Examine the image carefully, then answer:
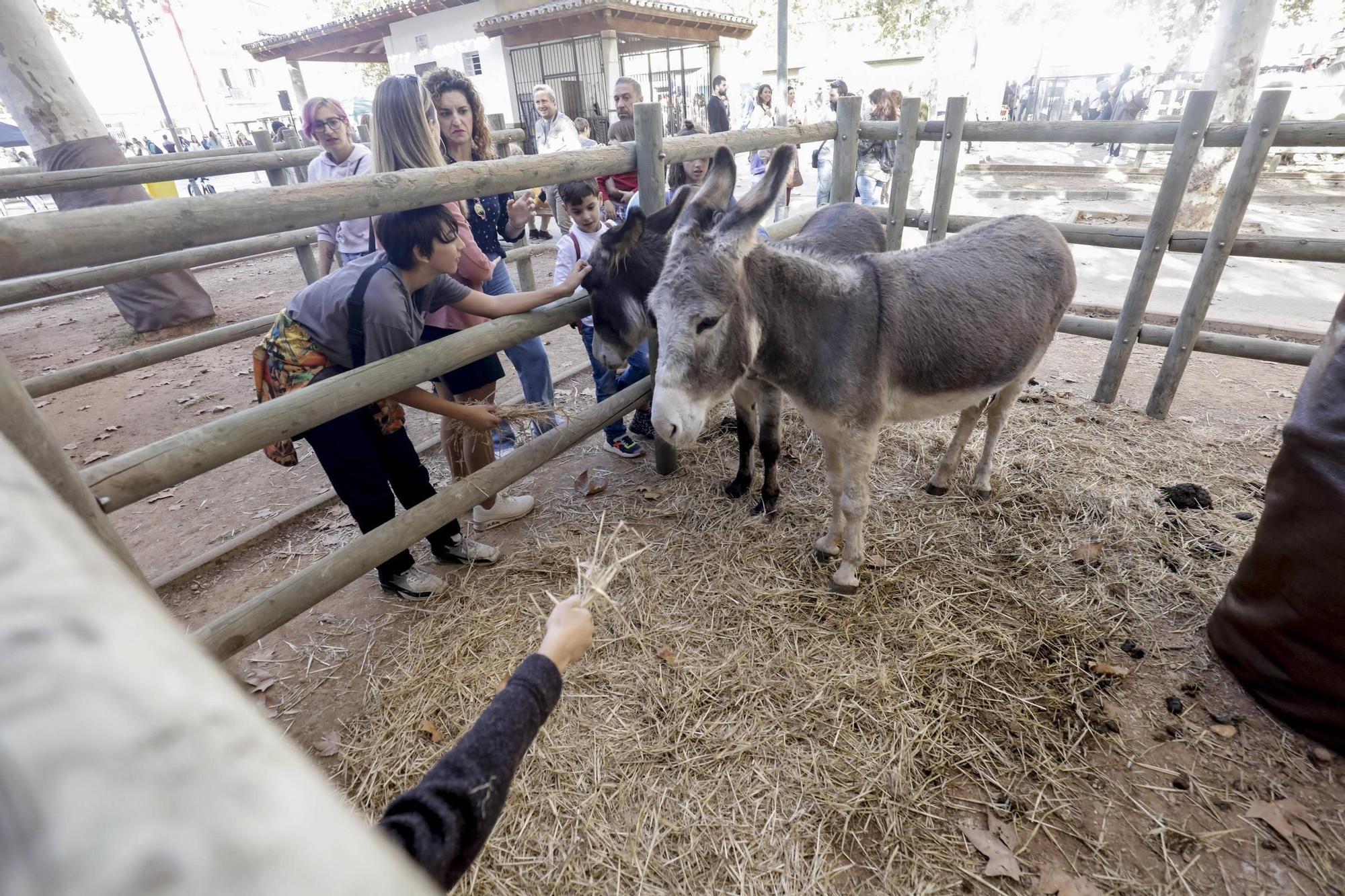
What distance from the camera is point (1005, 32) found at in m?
21.4

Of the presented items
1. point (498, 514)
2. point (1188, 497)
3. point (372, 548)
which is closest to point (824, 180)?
point (1188, 497)

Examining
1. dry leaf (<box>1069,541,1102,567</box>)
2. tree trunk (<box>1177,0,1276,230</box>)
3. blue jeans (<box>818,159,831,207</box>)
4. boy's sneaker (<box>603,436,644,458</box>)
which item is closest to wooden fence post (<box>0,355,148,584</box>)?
boy's sneaker (<box>603,436,644,458</box>)

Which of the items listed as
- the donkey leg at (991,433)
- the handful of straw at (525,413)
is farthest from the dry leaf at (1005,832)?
the handful of straw at (525,413)

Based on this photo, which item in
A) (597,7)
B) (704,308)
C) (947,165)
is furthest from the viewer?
(597,7)

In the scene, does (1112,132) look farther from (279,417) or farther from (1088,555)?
(279,417)

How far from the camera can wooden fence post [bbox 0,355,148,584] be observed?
1.39m

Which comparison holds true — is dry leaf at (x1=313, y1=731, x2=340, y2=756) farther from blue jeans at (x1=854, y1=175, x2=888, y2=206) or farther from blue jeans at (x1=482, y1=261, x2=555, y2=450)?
blue jeans at (x1=854, y1=175, x2=888, y2=206)

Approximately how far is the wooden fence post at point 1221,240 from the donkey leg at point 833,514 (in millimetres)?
3046

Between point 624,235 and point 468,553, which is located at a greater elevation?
point 624,235

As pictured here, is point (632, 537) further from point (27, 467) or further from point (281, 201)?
point (27, 467)

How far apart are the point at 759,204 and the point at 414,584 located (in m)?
2.62

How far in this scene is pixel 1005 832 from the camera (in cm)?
219

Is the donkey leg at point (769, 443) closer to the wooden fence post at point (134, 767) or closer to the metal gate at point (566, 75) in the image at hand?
the wooden fence post at point (134, 767)

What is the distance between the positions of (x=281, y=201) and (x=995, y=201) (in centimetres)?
1415
